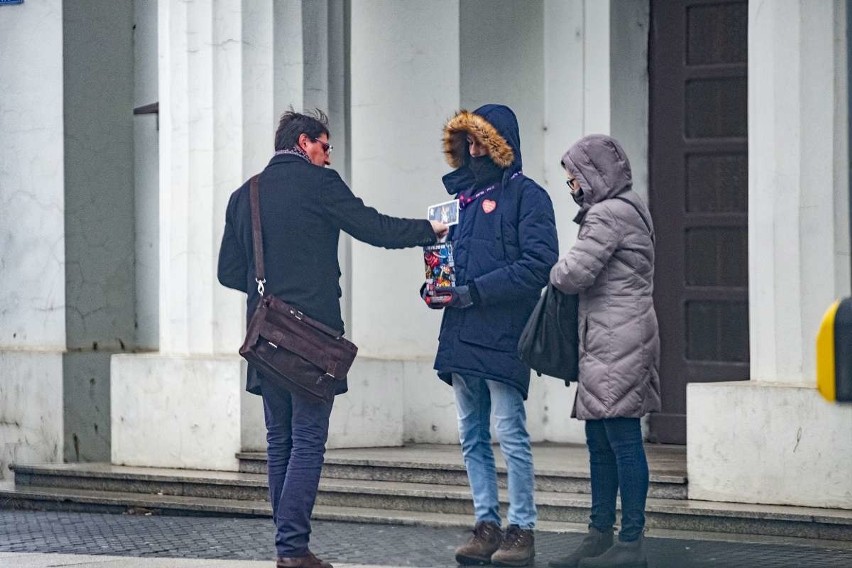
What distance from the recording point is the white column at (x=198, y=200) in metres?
9.75

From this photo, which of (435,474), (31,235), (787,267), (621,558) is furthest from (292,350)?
(31,235)

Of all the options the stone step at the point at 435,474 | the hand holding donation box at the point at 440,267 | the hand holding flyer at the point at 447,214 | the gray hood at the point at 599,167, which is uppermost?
the gray hood at the point at 599,167

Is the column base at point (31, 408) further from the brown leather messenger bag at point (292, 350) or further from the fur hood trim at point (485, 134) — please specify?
the fur hood trim at point (485, 134)

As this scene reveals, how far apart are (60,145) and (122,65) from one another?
0.79 m

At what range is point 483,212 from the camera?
7012 millimetres

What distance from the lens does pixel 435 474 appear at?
887 cm

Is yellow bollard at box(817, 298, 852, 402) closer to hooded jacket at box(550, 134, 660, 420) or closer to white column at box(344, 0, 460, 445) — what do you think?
hooded jacket at box(550, 134, 660, 420)

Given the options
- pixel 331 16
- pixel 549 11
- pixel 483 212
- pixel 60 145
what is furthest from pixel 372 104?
pixel 483 212

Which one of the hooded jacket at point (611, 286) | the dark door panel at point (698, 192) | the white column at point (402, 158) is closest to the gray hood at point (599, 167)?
the hooded jacket at point (611, 286)

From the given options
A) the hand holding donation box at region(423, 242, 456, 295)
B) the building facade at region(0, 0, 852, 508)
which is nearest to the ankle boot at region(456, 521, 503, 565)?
the hand holding donation box at region(423, 242, 456, 295)

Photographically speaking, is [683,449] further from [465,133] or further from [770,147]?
[465,133]

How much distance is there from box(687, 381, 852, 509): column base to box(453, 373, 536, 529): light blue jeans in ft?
4.65

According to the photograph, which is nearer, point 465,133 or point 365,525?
point 465,133

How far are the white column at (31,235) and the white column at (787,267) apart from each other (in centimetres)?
463
